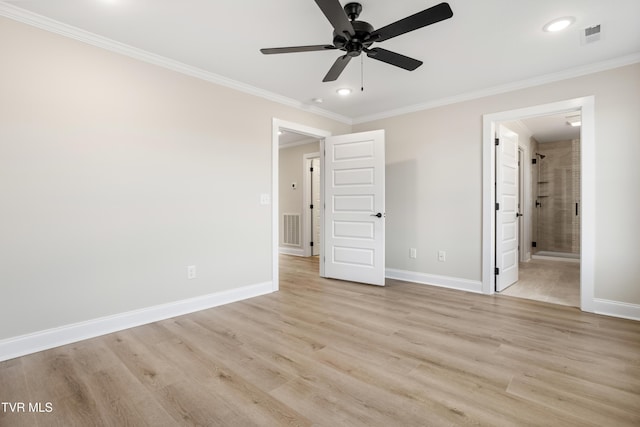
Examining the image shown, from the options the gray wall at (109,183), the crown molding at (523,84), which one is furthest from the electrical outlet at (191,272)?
the crown molding at (523,84)

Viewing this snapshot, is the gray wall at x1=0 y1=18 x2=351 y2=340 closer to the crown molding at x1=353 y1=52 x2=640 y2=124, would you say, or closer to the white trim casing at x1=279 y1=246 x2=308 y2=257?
the crown molding at x1=353 y1=52 x2=640 y2=124

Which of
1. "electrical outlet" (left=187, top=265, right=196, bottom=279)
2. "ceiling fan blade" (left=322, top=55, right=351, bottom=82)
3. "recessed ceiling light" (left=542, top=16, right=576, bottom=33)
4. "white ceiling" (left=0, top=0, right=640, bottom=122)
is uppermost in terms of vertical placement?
"white ceiling" (left=0, top=0, right=640, bottom=122)

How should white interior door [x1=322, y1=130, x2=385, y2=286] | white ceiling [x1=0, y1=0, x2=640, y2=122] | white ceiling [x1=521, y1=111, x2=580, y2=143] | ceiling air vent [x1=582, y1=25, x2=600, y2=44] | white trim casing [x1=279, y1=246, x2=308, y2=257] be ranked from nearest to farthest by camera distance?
white ceiling [x1=0, y1=0, x2=640, y2=122] < ceiling air vent [x1=582, y1=25, x2=600, y2=44] < white interior door [x1=322, y1=130, x2=385, y2=286] < white ceiling [x1=521, y1=111, x2=580, y2=143] < white trim casing [x1=279, y1=246, x2=308, y2=257]

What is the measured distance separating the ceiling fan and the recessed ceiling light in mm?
1032

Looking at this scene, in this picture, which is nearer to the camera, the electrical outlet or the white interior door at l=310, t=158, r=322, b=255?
the electrical outlet

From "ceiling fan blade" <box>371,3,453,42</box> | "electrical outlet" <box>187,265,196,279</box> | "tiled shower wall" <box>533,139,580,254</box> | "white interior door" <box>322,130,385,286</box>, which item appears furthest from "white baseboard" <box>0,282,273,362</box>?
"tiled shower wall" <box>533,139,580,254</box>

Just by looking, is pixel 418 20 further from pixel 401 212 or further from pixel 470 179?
pixel 401 212

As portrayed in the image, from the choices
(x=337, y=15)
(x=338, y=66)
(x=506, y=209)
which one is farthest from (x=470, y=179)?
(x=337, y=15)

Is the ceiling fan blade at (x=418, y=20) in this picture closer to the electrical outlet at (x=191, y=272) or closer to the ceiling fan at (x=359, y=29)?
the ceiling fan at (x=359, y=29)

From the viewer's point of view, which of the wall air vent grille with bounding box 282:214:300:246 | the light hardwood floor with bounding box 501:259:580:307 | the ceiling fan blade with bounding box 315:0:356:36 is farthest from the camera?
the wall air vent grille with bounding box 282:214:300:246

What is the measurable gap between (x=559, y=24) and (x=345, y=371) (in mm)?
2951

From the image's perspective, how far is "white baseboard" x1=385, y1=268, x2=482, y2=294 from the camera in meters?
3.90

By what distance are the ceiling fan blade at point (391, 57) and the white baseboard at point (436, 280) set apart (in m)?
2.72

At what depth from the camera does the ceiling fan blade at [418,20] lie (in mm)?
1730
